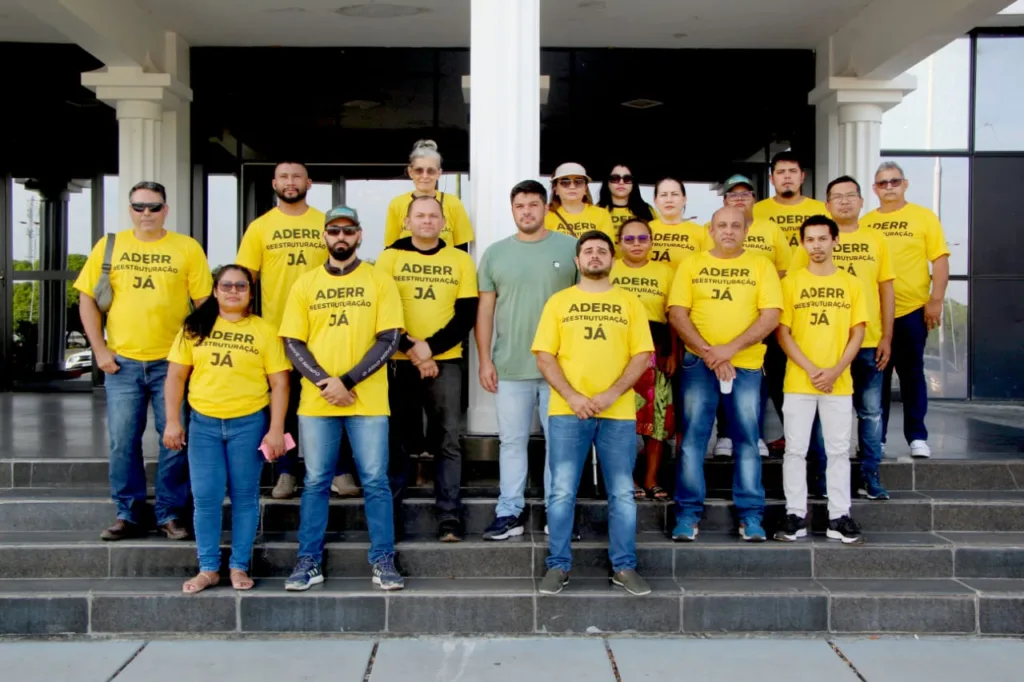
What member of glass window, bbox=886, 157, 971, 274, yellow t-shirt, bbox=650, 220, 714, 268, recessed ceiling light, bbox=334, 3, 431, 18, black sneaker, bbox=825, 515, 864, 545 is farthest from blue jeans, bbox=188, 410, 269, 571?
glass window, bbox=886, 157, 971, 274

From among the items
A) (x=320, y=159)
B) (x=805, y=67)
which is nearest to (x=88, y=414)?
(x=320, y=159)

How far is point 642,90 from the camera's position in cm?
969

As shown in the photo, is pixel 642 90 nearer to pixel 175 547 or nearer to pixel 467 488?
pixel 467 488

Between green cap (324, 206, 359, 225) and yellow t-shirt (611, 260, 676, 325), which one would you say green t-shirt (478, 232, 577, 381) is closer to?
yellow t-shirt (611, 260, 676, 325)

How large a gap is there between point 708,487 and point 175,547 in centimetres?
292

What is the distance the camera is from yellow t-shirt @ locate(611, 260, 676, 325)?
16.5 ft

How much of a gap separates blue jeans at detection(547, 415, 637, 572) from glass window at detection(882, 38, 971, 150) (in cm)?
733

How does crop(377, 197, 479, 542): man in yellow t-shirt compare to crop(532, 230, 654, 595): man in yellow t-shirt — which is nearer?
crop(532, 230, 654, 595): man in yellow t-shirt

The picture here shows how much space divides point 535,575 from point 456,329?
50.7 inches

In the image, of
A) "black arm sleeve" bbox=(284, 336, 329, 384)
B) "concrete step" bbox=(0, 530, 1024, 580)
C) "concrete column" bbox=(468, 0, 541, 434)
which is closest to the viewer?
"black arm sleeve" bbox=(284, 336, 329, 384)

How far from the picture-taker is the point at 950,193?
1023 centimetres

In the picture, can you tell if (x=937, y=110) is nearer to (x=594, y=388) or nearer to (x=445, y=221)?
(x=445, y=221)

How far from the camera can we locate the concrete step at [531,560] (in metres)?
4.65

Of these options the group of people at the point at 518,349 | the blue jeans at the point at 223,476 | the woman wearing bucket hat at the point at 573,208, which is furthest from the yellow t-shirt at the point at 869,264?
the blue jeans at the point at 223,476
